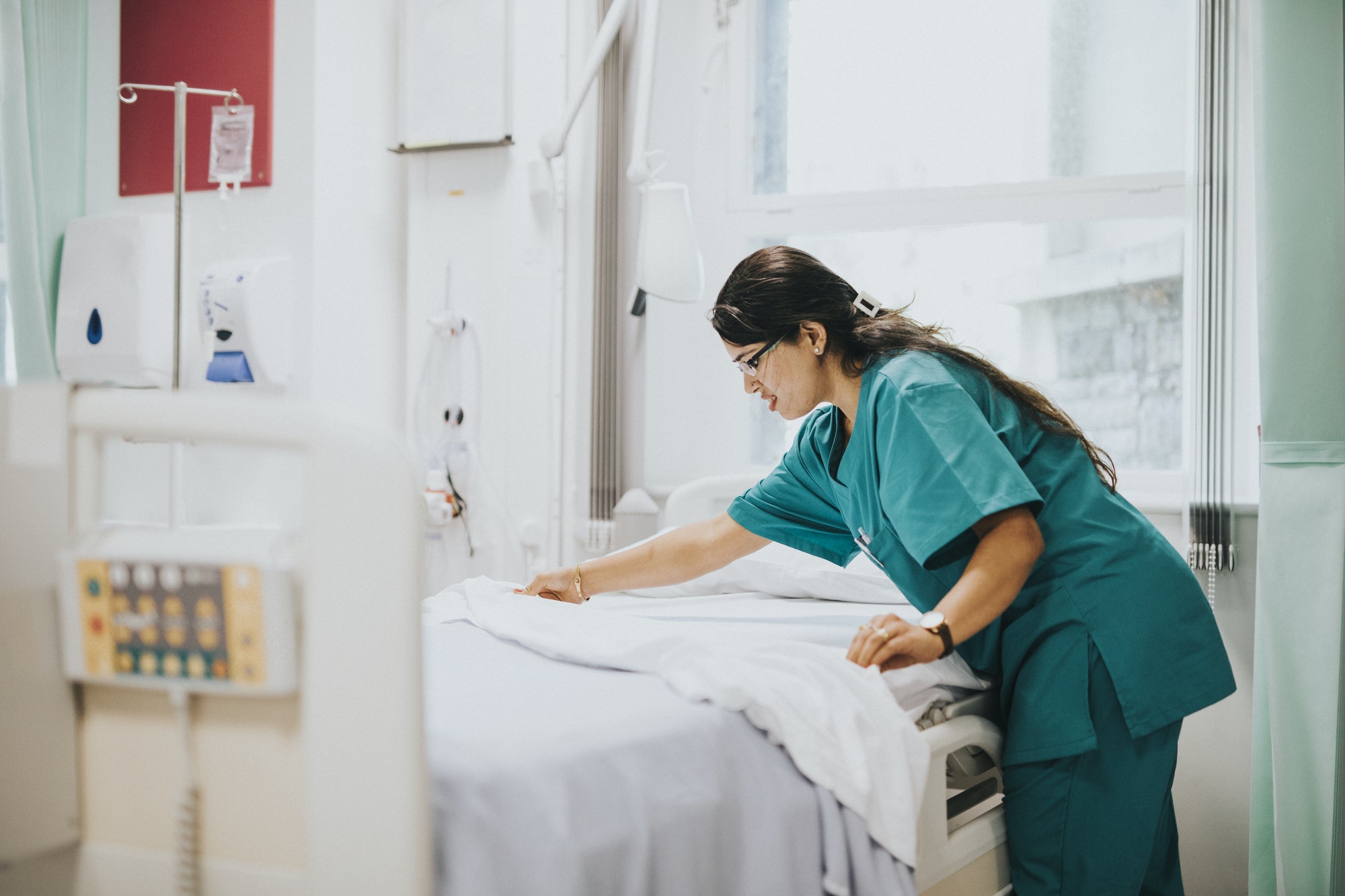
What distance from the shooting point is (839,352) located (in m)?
1.40

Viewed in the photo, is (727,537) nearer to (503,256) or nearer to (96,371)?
(503,256)

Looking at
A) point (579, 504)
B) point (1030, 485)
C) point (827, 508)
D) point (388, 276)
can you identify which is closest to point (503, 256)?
→ point (388, 276)

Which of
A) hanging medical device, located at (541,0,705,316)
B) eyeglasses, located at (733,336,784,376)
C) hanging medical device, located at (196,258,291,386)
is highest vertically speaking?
hanging medical device, located at (541,0,705,316)

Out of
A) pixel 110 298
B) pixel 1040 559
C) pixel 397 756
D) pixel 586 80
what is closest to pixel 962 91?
pixel 586 80

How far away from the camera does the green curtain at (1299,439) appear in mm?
1527

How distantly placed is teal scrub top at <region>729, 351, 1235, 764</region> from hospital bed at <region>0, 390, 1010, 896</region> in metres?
0.40

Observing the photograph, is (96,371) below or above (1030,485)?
above

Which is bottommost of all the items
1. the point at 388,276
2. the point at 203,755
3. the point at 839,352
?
the point at 203,755

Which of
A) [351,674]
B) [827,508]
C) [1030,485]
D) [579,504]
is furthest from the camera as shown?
[579,504]

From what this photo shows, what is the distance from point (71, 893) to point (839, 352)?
106cm

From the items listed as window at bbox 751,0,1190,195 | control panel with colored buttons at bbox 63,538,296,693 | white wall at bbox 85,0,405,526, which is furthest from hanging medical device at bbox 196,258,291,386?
control panel with colored buttons at bbox 63,538,296,693

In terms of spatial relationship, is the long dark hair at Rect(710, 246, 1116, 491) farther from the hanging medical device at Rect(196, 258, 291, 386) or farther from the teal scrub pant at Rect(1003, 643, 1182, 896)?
the hanging medical device at Rect(196, 258, 291, 386)

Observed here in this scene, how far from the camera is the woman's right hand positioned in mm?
1705

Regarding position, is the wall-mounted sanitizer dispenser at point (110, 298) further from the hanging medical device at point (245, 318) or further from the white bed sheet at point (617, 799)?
the white bed sheet at point (617, 799)
